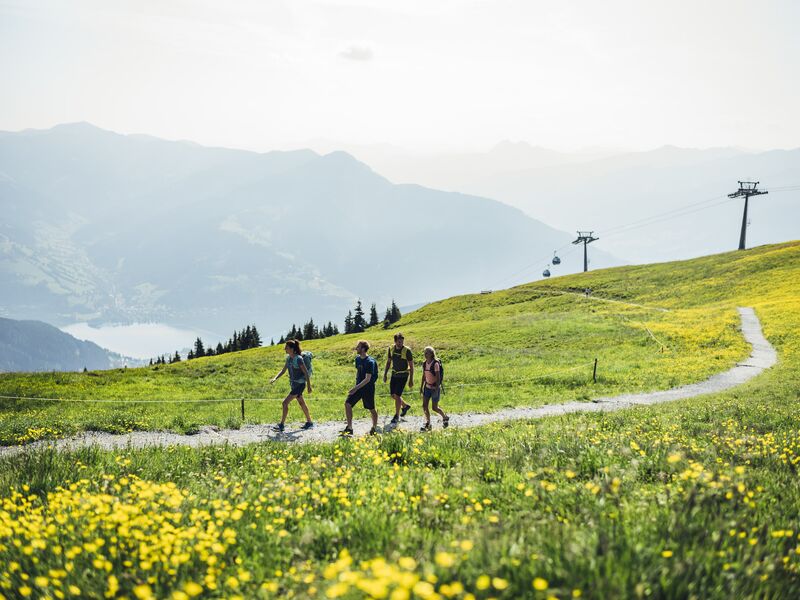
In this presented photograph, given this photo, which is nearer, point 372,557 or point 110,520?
point 372,557

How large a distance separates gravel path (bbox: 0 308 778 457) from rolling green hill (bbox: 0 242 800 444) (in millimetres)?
788

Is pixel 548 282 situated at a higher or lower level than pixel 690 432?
higher

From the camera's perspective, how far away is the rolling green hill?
2238 cm

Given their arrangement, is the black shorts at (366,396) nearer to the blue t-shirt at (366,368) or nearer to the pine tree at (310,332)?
the blue t-shirt at (366,368)

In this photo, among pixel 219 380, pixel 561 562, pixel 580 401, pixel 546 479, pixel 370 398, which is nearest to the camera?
pixel 561 562

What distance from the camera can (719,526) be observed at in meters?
4.18

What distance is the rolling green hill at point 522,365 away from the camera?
2238 cm

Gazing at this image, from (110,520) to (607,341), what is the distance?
42.9 metres

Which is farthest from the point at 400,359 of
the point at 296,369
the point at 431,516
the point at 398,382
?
the point at 431,516

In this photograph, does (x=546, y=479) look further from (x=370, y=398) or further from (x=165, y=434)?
(x=165, y=434)

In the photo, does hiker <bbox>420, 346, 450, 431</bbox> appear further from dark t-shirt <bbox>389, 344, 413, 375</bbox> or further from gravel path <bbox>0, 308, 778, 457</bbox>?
gravel path <bbox>0, 308, 778, 457</bbox>

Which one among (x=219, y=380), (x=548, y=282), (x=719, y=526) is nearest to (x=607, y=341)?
(x=219, y=380)

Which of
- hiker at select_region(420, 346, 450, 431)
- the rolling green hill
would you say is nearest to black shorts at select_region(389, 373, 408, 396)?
hiker at select_region(420, 346, 450, 431)

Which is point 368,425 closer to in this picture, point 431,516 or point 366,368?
point 366,368
